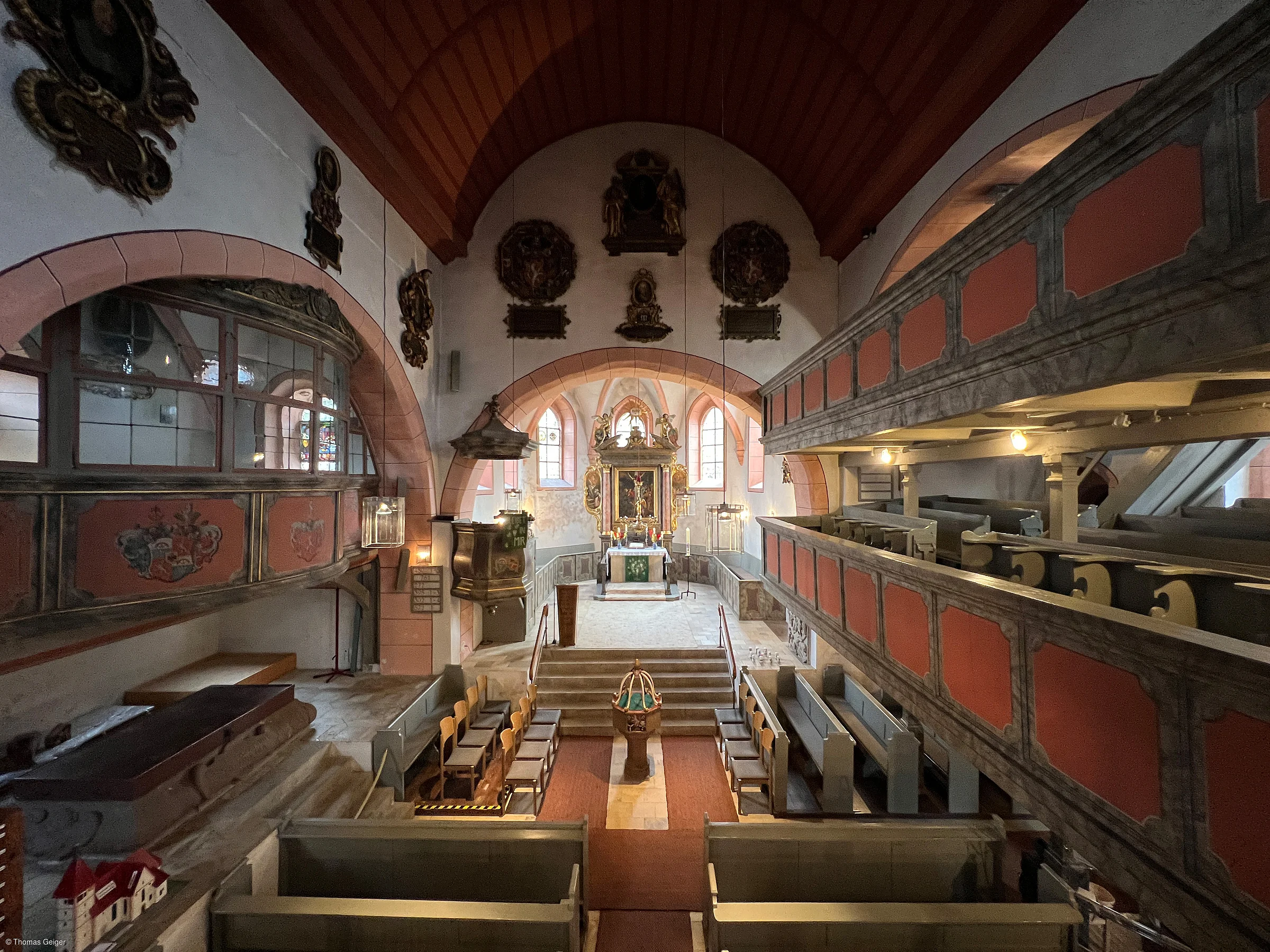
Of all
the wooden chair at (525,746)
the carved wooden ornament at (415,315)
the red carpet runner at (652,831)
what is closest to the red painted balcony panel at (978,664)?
the red carpet runner at (652,831)

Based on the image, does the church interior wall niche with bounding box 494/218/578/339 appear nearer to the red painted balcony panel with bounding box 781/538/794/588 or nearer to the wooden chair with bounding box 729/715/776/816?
the red painted balcony panel with bounding box 781/538/794/588

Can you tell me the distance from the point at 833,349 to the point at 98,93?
17.2 feet

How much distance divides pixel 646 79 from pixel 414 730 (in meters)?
9.32

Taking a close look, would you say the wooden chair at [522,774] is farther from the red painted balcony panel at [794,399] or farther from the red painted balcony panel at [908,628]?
the red painted balcony panel at [794,399]

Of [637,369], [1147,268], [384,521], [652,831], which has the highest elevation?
[637,369]

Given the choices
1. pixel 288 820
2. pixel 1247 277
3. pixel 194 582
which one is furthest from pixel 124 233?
pixel 1247 277

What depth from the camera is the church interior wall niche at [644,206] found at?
8555mm

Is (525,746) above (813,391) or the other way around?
the other way around

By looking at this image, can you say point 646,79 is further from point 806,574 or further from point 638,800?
point 638,800

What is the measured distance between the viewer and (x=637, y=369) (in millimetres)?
9055

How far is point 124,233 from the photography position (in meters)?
3.27

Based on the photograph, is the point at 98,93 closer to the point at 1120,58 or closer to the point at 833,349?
the point at 833,349

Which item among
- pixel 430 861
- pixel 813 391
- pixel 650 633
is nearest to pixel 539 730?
A: pixel 430 861

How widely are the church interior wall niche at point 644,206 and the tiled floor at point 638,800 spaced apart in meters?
7.45
